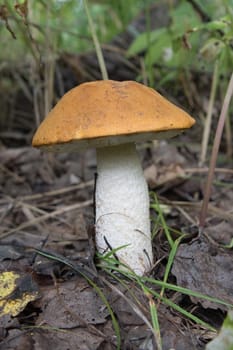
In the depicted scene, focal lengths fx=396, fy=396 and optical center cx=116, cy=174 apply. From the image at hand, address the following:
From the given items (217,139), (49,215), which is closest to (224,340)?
(217,139)

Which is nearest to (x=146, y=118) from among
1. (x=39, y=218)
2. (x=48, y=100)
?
(x=39, y=218)

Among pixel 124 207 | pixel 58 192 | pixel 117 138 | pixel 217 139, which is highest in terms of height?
pixel 117 138

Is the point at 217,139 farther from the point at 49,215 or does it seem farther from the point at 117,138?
the point at 49,215

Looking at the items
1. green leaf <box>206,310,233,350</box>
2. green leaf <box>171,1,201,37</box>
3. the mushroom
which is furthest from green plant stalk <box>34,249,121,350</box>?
green leaf <box>171,1,201,37</box>

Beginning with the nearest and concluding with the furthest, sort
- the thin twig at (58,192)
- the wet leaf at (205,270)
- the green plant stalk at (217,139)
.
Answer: the wet leaf at (205,270) < the green plant stalk at (217,139) < the thin twig at (58,192)

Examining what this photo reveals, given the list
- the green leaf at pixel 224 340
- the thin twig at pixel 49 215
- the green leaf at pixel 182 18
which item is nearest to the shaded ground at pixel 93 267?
the thin twig at pixel 49 215

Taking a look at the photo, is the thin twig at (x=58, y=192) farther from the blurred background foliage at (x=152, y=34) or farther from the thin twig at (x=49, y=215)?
the blurred background foliage at (x=152, y=34)
